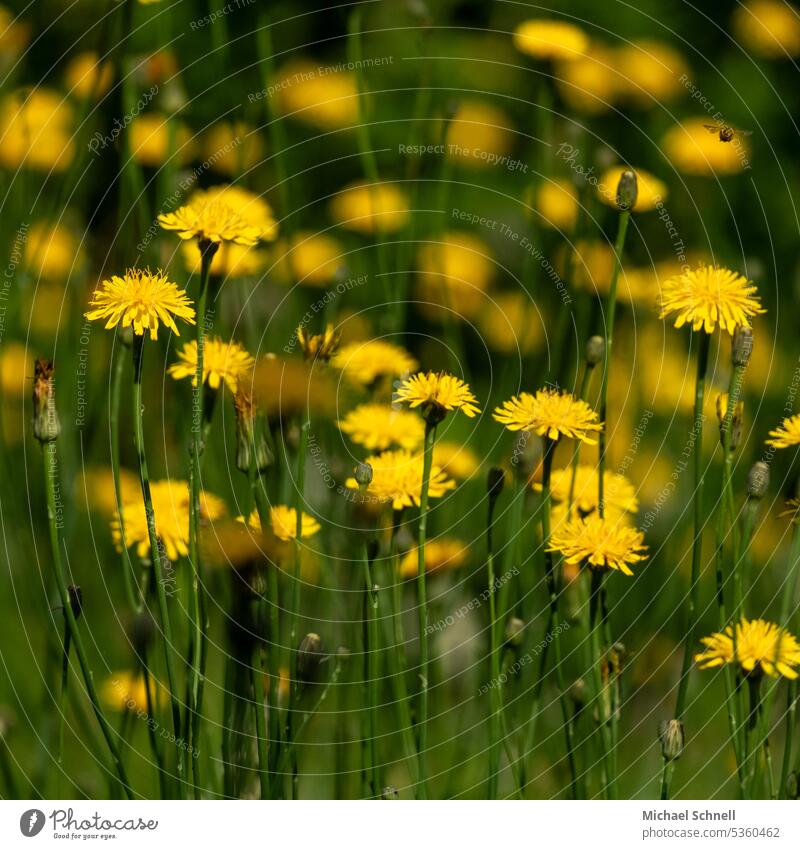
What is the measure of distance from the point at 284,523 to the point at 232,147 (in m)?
0.37

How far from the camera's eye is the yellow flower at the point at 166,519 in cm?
67

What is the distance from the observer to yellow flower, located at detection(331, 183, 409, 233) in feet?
2.99

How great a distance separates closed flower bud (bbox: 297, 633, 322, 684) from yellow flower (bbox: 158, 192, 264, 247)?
0.25 m

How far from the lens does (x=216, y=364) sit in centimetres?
67

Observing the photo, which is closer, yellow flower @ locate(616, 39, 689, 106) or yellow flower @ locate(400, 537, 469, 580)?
yellow flower @ locate(400, 537, 469, 580)

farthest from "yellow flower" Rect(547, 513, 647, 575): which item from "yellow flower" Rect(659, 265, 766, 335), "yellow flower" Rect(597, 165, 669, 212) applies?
"yellow flower" Rect(597, 165, 669, 212)

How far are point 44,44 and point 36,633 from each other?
542mm

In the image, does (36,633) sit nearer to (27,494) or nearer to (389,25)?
(27,494)

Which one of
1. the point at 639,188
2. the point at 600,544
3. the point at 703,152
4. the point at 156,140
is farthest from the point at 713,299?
the point at 156,140

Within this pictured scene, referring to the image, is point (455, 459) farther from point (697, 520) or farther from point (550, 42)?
point (550, 42)

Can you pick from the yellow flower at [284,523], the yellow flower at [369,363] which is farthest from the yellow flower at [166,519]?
the yellow flower at [369,363]

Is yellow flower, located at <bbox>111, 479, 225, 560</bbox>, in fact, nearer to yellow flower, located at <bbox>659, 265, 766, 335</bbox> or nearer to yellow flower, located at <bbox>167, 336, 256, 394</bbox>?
yellow flower, located at <bbox>167, 336, 256, 394</bbox>

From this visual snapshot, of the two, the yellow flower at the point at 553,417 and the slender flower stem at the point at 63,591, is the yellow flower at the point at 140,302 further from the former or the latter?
the yellow flower at the point at 553,417
